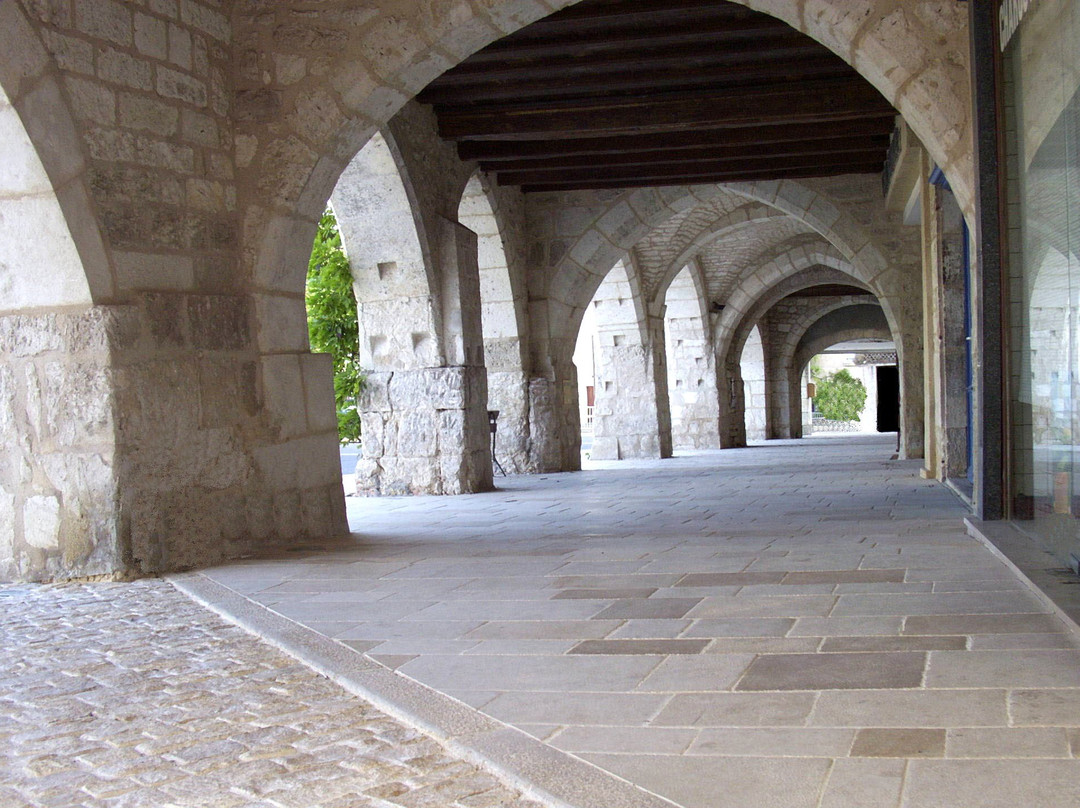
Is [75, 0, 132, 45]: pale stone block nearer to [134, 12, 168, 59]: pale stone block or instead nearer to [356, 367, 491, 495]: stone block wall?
[134, 12, 168, 59]: pale stone block

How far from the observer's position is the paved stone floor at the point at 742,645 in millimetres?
1613

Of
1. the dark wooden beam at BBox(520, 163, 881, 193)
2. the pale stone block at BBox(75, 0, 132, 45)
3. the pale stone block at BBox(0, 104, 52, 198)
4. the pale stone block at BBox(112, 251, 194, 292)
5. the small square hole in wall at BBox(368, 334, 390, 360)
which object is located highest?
the dark wooden beam at BBox(520, 163, 881, 193)

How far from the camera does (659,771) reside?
1.64 m

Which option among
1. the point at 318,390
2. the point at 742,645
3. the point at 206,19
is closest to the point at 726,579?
the point at 742,645

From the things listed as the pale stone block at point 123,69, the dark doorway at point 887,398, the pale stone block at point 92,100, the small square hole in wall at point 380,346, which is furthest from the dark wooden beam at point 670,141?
the dark doorway at point 887,398

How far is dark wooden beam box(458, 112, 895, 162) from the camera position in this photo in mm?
7434

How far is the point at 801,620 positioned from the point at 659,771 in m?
1.07

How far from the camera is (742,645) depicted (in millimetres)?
2398

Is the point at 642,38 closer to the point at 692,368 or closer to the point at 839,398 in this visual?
the point at 692,368

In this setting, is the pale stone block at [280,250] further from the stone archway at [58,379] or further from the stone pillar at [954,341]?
the stone pillar at [954,341]

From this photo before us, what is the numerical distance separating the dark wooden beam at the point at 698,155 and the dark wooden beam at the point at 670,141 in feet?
0.75

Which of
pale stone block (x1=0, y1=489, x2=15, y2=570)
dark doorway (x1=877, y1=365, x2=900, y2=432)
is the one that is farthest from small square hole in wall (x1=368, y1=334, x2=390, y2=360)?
dark doorway (x1=877, y1=365, x2=900, y2=432)

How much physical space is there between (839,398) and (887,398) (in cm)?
247

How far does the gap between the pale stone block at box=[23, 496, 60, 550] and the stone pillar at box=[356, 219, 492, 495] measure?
351 cm
